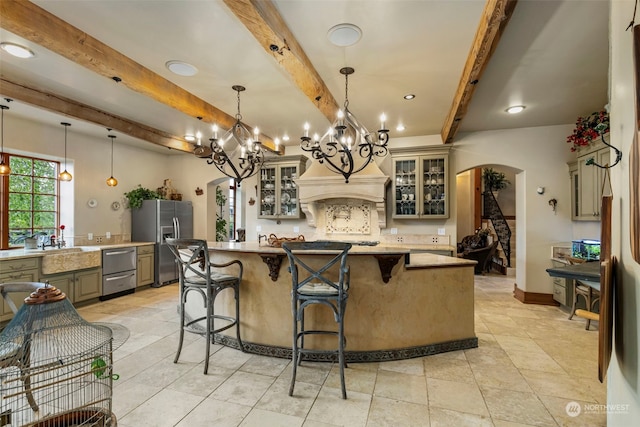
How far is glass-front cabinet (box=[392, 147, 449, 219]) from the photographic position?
5.17m

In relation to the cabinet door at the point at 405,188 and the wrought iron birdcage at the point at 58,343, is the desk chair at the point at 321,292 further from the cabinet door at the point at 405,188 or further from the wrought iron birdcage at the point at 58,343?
the cabinet door at the point at 405,188

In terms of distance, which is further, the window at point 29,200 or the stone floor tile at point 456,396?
the window at point 29,200

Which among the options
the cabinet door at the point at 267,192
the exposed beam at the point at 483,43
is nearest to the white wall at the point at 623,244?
the exposed beam at the point at 483,43

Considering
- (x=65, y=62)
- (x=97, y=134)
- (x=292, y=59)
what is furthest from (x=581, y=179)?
(x=97, y=134)

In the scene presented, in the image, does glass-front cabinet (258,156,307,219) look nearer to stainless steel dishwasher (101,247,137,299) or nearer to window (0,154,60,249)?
stainless steel dishwasher (101,247,137,299)

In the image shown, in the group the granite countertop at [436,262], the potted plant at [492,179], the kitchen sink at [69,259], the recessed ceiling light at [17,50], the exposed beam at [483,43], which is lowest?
the kitchen sink at [69,259]

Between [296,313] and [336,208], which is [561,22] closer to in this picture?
[296,313]

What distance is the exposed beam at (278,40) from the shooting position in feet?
6.28

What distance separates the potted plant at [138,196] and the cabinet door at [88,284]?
1.57m

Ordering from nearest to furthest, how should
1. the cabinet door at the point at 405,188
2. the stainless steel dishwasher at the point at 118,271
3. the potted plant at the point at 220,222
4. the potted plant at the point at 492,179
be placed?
the stainless steel dishwasher at the point at 118,271 < the cabinet door at the point at 405,188 < the potted plant at the point at 220,222 < the potted plant at the point at 492,179

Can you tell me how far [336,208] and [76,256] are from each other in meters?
4.23

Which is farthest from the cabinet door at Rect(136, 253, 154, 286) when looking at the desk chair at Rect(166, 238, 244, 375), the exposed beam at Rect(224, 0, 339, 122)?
the exposed beam at Rect(224, 0, 339, 122)

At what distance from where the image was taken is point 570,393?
7.66 ft

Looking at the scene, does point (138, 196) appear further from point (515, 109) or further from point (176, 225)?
point (515, 109)
